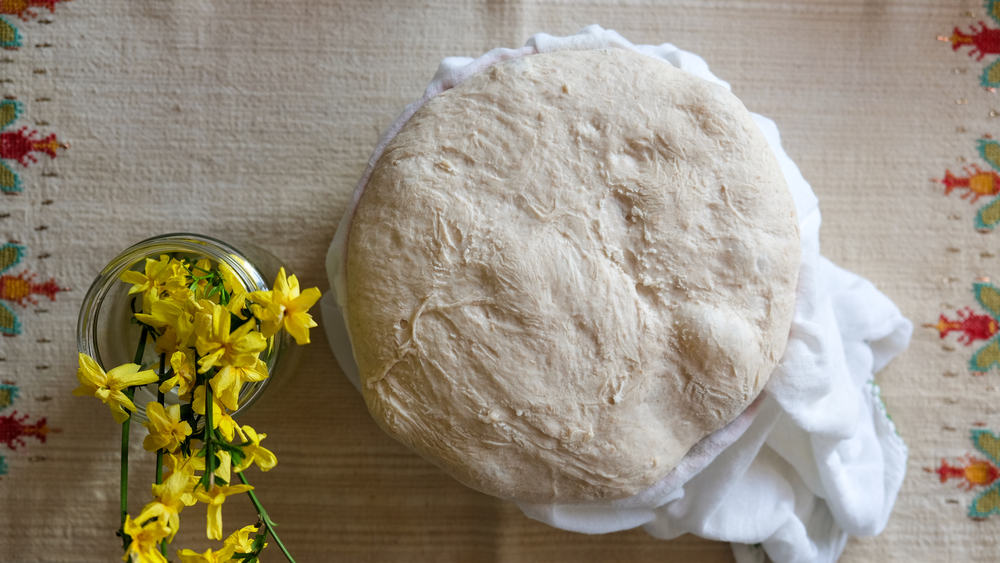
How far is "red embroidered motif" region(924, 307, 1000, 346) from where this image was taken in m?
0.96

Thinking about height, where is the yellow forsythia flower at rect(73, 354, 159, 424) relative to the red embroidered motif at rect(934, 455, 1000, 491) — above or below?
above

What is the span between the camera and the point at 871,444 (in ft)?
2.90

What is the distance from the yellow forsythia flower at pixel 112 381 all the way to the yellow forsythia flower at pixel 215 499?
88 millimetres

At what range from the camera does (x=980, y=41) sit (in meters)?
0.97

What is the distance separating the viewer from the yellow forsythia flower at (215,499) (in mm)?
487

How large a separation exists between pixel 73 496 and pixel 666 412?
2.58 feet

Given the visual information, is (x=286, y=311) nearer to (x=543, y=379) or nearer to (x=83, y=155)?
(x=543, y=379)

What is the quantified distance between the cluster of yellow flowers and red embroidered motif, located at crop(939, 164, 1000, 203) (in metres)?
0.94

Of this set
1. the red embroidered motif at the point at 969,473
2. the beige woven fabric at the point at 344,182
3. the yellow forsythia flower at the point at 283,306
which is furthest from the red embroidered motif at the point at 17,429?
the red embroidered motif at the point at 969,473

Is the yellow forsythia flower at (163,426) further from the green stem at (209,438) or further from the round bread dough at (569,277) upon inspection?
the round bread dough at (569,277)

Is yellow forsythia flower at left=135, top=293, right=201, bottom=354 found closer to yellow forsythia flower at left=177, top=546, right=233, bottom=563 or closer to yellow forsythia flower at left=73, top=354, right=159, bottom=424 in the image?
yellow forsythia flower at left=73, top=354, right=159, bottom=424

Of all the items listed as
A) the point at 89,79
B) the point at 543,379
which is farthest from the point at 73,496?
the point at 543,379

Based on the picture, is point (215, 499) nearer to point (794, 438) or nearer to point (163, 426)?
point (163, 426)

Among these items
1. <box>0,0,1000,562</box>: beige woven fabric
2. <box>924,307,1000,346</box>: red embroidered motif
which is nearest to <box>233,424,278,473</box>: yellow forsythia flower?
<box>0,0,1000,562</box>: beige woven fabric
